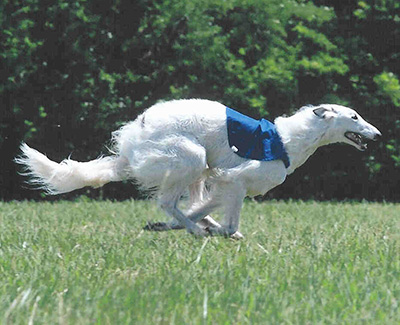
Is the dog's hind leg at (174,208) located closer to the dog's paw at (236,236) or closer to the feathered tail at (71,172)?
the dog's paw at (236,236)

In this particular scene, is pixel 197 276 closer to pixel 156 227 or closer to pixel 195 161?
pixel 195 161

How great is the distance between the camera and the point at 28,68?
1323 centimetres

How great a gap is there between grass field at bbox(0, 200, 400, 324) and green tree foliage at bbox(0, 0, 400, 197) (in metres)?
5.75

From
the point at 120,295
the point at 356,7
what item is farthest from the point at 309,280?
the point at 356,7

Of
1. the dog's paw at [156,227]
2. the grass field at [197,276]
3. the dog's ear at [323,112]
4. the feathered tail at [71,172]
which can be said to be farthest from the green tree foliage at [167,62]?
the dog's paw at [156,227]

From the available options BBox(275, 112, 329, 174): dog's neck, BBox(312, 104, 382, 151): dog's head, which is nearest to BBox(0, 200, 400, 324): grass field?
BBox(275, 112, 329, 174): dog's neck

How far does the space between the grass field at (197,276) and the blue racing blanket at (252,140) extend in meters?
0.68

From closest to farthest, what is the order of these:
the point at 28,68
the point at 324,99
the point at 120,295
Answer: the point at 120,295, the point at 28,68, the point at 324,99

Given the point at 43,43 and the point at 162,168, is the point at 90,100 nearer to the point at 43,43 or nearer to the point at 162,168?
the point at 43,43

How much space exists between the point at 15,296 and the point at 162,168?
2891 mm

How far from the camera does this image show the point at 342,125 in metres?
7.45

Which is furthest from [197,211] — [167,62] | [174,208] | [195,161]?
[167,62]

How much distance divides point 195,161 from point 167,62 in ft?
23.5

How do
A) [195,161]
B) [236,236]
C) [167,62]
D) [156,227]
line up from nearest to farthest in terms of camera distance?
[195,161]
[236,236]
[156,227]
[167,62]
